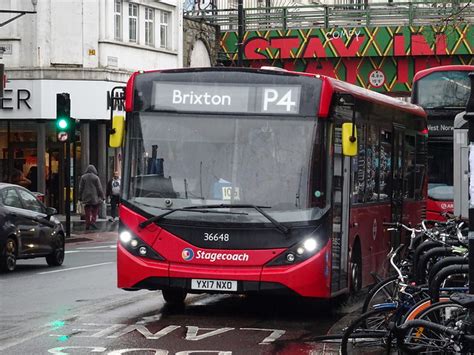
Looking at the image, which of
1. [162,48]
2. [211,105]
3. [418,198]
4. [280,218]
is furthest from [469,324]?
[162,48]

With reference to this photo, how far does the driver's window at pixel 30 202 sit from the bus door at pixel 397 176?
22.5 feet

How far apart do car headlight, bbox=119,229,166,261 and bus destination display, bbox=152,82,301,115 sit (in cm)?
151

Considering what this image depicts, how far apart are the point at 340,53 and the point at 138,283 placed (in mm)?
29893

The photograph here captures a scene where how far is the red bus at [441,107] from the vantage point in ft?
92.3

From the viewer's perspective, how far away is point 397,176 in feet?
63.8

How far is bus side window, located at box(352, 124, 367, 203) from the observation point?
15820 mm

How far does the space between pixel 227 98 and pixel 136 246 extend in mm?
2005

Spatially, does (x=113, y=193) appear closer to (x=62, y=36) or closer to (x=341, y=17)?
(x=62, y=36)

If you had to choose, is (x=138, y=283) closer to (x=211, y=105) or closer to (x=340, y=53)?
(x=211, y=105)

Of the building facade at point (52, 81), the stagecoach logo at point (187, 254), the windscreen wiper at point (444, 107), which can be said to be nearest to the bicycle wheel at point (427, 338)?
the stagecoach logo at point (187, 254)

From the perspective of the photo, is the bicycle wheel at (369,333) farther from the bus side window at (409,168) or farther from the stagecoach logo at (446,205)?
the stagecoach logo at (446,205)

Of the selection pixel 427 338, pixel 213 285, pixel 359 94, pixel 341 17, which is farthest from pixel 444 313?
pixel 341 17

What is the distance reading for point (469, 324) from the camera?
26.5ft

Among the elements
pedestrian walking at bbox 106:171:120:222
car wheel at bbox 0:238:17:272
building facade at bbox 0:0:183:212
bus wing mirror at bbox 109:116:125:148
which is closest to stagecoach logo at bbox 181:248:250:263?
bus wing mirror at bbox 109:116:125:148
